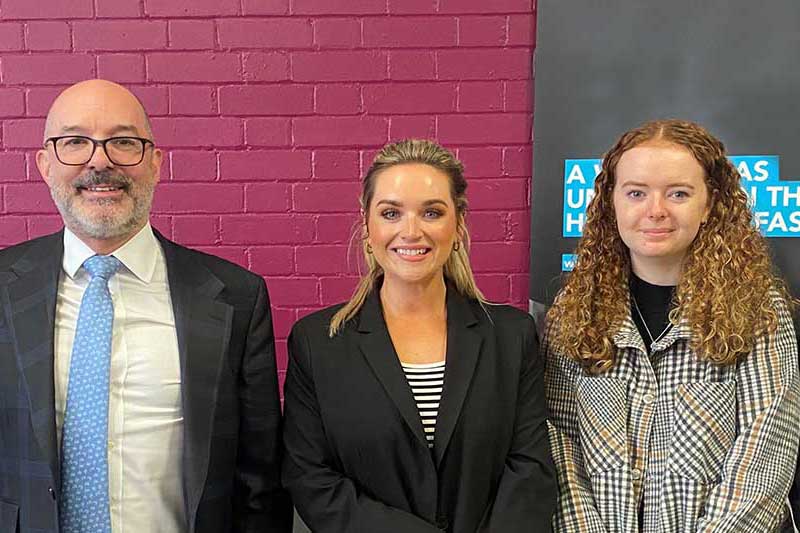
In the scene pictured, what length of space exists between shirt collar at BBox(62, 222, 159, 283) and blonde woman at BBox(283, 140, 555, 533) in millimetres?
392

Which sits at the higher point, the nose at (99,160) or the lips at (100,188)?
the nose at (99,160)

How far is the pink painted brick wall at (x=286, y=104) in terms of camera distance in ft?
8.85

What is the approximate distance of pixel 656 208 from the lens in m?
1.89

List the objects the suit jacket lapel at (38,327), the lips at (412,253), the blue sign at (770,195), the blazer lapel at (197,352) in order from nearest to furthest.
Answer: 1. the suit jacket lapel at (38,327)
2. the blazer lapel at (197,352)
3. the lips at (412,253)
4. the blue sign at (770,195)

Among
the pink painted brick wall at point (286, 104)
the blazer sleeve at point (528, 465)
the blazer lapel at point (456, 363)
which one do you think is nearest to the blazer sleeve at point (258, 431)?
the blazer lapel at point (456, 363)

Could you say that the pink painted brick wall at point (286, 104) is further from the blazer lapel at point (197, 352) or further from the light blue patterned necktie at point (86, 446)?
the light blue patterned necktie at point (86, 446)

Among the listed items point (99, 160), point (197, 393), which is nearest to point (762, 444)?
point (197, 393)

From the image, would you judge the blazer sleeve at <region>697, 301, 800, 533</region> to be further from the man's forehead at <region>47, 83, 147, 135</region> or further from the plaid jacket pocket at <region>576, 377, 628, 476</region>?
the man's forehead at <region>47, 83, 147, 135</region>

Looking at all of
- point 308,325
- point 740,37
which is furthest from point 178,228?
point 740,37

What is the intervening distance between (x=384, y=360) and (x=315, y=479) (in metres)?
0.32

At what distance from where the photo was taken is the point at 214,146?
2.75 meters

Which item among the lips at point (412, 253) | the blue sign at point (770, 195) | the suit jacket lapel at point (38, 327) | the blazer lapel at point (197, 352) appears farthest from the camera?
the blue sign at point (770, 195)

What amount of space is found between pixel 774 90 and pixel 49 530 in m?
2.42

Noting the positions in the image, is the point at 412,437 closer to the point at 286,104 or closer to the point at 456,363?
the point at 456,363
